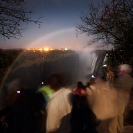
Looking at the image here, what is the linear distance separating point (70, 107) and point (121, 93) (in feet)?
6.16

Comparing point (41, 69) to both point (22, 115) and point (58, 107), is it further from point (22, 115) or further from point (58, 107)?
point (58, 107)

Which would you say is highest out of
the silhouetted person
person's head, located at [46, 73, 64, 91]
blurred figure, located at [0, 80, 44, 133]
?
person's head, located at [46, 73, 64, 91]

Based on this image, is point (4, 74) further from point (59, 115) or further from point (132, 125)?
point (59, 115)

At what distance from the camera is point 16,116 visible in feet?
21.3

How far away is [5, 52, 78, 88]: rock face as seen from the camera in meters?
13.4

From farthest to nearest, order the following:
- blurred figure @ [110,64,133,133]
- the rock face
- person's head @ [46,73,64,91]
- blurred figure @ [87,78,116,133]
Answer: the rock face, blurred figure @ [110,64,133,133], blurred figure @ [87,78,116,133], person's head @ [46,73,64,91]

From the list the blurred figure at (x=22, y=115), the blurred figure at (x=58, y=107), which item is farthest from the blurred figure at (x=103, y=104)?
the blurred figure at (x=22, y=115)

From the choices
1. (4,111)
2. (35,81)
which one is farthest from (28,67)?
(4,111)

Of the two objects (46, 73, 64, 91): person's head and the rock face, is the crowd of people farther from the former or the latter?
the rock face

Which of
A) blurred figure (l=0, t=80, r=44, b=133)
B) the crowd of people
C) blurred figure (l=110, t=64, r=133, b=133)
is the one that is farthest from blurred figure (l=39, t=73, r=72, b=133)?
blurred figure (l=0, t=80, r=44, b=133)

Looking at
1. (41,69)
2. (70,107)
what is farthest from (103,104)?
(41,69)

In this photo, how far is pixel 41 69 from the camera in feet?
62.7

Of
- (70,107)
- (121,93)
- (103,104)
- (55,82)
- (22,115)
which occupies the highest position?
(55,82)

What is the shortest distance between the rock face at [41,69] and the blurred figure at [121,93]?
3.68 m
